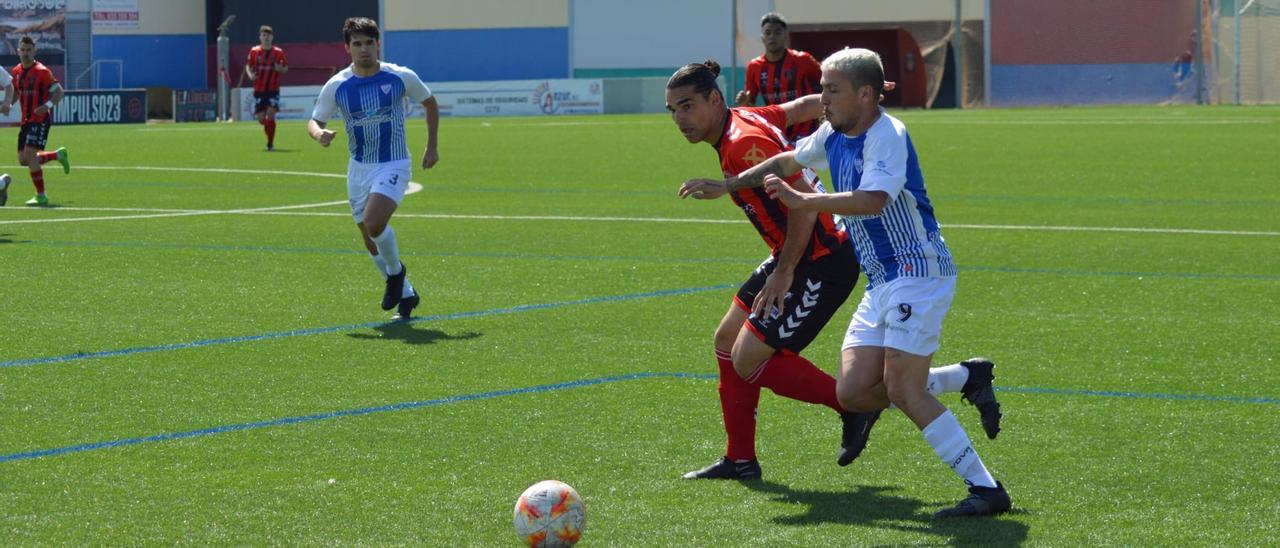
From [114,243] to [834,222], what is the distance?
10325 mm

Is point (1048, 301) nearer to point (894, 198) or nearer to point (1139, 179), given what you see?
point (894, 198)

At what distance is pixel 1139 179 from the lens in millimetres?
21891

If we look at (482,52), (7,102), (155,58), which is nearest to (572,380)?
(7,102)

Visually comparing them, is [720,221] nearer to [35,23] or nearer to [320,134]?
[320,134]

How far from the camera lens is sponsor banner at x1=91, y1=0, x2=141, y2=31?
6556 cm

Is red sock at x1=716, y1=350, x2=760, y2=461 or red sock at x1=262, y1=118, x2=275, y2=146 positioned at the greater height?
red sock at x1=262, y1=118, x2=275, y2=146

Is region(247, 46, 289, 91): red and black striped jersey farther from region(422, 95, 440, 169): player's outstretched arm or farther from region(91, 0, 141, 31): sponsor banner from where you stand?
region(91, 0, 141, 31): sponsor banner

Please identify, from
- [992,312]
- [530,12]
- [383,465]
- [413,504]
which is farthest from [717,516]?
[530,12]

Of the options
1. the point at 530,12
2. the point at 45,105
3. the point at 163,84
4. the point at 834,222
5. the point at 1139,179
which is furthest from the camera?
the point at 163,84

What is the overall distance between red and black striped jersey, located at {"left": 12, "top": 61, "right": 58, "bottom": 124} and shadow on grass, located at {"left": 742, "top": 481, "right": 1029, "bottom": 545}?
16.2 metres

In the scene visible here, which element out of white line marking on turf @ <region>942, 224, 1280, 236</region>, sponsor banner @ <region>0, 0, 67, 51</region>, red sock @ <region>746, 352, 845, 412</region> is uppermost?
sponsor banner @ <region>0, 0, 67, 51</region>

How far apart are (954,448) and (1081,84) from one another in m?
50.5

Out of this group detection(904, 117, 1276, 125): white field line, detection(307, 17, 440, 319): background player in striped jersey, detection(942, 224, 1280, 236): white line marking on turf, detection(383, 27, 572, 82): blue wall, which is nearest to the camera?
detection(307, 17, 440, 319): background player in striped jersey

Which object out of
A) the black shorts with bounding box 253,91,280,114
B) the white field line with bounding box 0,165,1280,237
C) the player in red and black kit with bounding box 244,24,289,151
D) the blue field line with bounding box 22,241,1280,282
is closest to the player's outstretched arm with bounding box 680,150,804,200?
the blue field line with bounding box 22,241,1280,282
